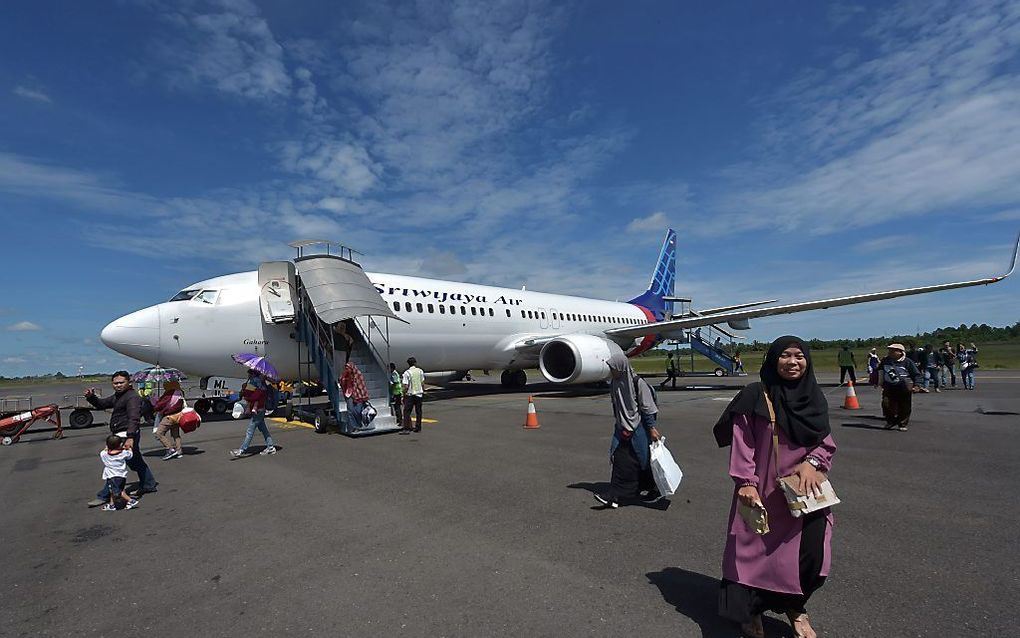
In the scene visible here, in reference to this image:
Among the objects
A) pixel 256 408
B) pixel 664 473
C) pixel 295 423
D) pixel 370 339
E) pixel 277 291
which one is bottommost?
pixel 295 423

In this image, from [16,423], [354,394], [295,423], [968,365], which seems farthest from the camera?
[968,365]

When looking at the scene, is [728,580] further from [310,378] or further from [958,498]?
[310,378]

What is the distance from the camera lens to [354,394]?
10445mm

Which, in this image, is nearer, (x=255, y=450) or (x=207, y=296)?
(x=255, y=450)

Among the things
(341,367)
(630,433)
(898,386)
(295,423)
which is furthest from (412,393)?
(898,386)

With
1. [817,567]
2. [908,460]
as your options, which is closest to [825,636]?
[817,567]

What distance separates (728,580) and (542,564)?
1402 millimetres

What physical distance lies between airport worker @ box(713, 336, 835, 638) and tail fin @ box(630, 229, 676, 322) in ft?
95.7

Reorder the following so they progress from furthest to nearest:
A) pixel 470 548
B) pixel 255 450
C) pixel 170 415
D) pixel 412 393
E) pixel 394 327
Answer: pixel 394 327 < pixel 412 393 < pixel 255 450 < pixel 170 415 < pixel 470 548

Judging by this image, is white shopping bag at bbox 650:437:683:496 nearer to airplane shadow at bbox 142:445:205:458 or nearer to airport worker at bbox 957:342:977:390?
airplane shadow at bbox 142:445:205:458

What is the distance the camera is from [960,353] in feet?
58.2

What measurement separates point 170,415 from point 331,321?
3172mm

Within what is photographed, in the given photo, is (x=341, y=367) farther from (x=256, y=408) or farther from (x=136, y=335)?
(x=136, y=335)

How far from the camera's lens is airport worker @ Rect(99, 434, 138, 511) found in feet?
18.7
